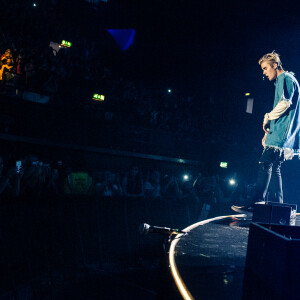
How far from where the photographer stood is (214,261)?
1435 mm

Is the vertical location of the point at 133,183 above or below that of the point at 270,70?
below

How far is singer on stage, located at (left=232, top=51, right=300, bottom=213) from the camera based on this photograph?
273cm

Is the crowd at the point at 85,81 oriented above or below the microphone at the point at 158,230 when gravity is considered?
above

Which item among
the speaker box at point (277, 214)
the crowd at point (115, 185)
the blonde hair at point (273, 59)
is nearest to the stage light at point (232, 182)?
the crowd at point (115, 185)

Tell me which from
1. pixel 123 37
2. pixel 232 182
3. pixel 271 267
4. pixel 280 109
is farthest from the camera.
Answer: pixel 123 37

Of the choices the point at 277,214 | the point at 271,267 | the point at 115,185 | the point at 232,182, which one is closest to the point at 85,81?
the point at 115,185

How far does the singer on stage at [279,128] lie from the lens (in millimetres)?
2727

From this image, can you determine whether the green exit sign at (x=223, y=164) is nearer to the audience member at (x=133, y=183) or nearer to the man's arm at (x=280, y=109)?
the audience member at (x=133, y=183)

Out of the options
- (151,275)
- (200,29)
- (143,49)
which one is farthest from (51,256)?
(143,49)

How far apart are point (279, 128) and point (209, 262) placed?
1.95 meters

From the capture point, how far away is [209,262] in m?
1.40

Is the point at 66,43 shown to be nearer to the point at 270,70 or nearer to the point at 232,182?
the point at 232,182

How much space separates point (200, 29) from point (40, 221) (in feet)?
17.4

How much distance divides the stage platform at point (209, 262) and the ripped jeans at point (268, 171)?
2.22ft
